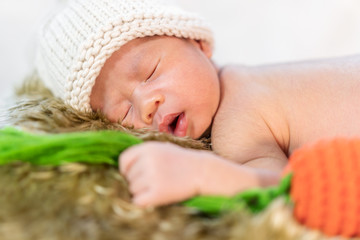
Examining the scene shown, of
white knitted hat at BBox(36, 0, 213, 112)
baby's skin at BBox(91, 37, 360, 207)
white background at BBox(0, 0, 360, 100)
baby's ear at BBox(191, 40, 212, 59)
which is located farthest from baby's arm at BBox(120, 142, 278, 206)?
white background at BBox(0, 0, 360, 100)

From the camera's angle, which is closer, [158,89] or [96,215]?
[96,215]

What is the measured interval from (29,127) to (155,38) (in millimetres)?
468

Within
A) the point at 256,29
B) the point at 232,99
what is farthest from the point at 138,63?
the point at 256,29

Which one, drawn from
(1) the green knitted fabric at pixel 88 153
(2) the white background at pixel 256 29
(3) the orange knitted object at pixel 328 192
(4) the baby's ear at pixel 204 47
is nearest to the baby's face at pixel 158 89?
(4) the baby's ear at pixel 204 47

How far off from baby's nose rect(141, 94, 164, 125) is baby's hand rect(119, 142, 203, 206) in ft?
1.30

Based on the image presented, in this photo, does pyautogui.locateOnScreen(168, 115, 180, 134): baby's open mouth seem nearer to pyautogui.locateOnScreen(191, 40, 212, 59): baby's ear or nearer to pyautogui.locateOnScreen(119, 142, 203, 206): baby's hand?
pyautogui.locateOnScreen(191, 40, 212, 59): baby's ear

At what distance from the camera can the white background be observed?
1.72 m

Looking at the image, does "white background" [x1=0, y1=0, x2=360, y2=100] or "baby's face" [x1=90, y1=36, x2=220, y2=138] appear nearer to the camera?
"baby's face" [x1=90, y1=36, x2=220, y2=138]

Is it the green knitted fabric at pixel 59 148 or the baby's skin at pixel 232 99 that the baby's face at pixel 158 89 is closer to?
the baby's skin at pixel 232 99

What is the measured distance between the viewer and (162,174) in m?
0.61

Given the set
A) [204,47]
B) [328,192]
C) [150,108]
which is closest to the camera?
[328,192]

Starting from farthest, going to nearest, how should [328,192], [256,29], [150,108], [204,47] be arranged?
1. [256,29]
2. [204,47]
3. [150,108]
4. [328,192]

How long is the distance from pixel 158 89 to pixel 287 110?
0.35 m

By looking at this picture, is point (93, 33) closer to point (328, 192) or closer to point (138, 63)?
point (138, 63)
